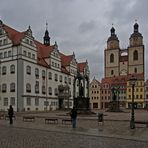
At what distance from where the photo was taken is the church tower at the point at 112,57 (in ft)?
441

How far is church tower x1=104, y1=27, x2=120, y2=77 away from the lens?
5292 inches

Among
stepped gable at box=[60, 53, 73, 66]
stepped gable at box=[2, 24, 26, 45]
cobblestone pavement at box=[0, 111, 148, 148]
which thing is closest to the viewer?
cobblestone pavement at box=[0, 111, 148, 148]

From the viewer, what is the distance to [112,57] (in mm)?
137000

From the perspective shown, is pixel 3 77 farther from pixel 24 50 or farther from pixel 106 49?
pixel 106 49

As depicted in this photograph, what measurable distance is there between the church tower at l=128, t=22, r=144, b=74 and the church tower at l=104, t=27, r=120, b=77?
6.08m

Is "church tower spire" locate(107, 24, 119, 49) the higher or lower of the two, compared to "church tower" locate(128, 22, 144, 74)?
higher

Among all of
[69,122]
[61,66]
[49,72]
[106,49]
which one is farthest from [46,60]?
[106,49]

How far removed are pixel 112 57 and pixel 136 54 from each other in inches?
445

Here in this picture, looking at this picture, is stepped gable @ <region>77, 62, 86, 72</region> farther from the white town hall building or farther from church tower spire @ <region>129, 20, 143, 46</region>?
church tower spire @ <region>129, 20, 143, 46</region>

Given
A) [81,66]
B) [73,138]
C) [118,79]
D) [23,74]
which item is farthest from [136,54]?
[73,138]

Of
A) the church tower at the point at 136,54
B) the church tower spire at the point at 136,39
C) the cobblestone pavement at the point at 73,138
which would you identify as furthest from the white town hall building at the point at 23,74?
the church tower spire at the point at 136,39

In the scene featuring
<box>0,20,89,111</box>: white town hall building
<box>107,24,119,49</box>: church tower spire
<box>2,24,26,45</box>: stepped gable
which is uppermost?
<box>107,24,119,49</box>: church tower spire

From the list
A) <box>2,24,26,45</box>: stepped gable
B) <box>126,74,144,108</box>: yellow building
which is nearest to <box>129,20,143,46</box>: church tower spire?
<box>126,74,144,108</box>: yellow building

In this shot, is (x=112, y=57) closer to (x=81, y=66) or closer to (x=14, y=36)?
(x=81, y=66)
